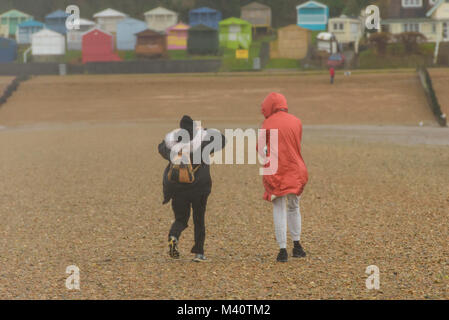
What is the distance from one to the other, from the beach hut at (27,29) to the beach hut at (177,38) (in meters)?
15.7

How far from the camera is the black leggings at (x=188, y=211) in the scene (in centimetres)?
849

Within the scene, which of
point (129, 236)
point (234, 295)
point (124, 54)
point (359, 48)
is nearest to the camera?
point (234, 295)

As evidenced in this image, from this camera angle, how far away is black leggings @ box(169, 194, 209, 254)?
8.49 m

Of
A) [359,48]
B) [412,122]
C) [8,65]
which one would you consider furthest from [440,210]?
[8,65]

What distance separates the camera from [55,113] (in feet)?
133

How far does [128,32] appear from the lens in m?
68.3

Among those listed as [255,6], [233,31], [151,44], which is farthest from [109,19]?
[233,31]

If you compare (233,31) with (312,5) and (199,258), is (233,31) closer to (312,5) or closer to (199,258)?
(312,5)

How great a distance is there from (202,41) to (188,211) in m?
56.3

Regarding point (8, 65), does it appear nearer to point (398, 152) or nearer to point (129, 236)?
point (398, 152)

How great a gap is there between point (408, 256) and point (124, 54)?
60351mm

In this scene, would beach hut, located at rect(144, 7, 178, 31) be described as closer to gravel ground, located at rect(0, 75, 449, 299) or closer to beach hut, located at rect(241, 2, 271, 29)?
beach hut, located at rect(241, 2, 271, 29)
